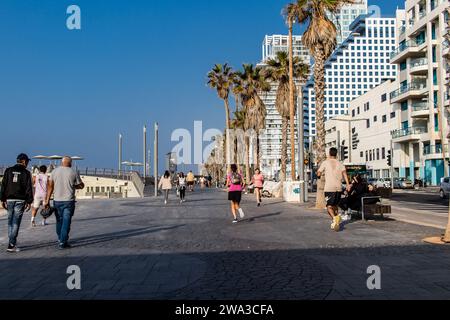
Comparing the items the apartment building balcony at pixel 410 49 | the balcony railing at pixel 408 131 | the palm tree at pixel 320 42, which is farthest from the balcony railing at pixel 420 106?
the palm tree at pixel 320 42

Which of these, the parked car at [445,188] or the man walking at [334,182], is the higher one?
the man walking at [334,182]

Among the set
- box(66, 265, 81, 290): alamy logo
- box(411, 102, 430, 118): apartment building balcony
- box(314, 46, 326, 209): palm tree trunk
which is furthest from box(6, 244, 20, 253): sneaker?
box(411, 102, 430, 118): apartment building balcony

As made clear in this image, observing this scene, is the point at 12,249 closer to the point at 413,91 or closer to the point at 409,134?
the point at 413,91

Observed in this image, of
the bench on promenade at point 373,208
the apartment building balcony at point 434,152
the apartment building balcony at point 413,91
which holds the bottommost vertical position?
the bench on promenade at point 373,208

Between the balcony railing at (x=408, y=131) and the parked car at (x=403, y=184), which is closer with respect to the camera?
the parked car at (x=403, y=184)

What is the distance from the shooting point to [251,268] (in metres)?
6.53

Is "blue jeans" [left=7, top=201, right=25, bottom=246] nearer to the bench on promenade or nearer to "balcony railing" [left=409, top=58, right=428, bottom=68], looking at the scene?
the bench on promenade

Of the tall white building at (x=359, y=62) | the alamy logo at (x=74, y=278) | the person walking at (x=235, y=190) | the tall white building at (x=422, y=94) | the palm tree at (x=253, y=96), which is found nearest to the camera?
the alamy logo at (x=74, y=278)

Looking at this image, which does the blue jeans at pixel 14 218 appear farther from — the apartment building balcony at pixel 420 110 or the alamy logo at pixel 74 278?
the apartment building balcony at pixel 420 110

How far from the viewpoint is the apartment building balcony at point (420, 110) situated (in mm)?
56066

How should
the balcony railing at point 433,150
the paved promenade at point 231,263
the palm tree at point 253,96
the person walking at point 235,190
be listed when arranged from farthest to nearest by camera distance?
the balcony railing at point 433,150 < the palm tree at point 253,96 < the person walking at point 235,190 < the paved promenade at point 231,263

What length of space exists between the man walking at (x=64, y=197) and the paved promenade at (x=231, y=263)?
35 cm

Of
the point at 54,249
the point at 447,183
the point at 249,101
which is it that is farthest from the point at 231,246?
the point at 249,101

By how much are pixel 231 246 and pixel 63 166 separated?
3.57 metres
